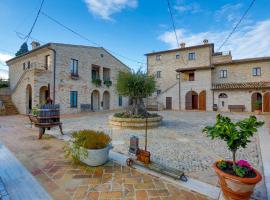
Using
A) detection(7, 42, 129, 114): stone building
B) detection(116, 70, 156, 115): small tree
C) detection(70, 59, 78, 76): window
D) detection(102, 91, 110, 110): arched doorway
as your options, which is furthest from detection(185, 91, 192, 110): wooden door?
detection(70, 59, 78, 76): window

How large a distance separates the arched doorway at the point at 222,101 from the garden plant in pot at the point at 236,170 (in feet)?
61.0

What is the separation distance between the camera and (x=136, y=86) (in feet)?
30.1

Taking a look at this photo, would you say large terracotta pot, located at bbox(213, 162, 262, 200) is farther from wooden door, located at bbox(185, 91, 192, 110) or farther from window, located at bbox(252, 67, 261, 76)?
window, located at bbox(252, 67, 261, 76)

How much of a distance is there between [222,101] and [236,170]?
62.0 feet

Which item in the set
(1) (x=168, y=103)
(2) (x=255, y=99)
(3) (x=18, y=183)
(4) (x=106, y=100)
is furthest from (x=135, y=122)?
(2) (x=255, y=99)

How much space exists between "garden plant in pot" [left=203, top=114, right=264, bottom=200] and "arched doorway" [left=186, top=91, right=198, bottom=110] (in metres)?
18.9

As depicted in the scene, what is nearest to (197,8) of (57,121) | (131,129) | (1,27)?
(131,129)

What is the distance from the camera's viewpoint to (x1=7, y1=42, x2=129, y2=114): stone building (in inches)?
584

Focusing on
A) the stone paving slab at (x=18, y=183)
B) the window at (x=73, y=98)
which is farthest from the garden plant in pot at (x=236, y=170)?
the window at (x=73, y=98)

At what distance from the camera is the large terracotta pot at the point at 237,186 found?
2.10m

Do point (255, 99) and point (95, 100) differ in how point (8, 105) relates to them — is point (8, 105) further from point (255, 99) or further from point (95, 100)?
point (255, 99)

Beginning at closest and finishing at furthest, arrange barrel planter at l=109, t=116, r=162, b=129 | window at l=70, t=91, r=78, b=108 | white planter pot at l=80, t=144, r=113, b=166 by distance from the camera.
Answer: white planter pot at l=80, t=144, r=113, b=166 < barrel planter at l=109, t=116, r=162, b=129 < window at l=70, t=91, r=78, b=108

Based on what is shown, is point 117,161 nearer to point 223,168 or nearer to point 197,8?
point 223,168

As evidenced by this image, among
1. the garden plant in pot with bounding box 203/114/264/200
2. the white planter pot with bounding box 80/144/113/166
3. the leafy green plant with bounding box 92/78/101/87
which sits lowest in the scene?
the white planter pot with bounding box 80/144/113/166
